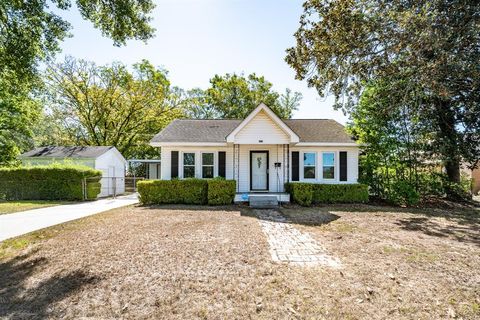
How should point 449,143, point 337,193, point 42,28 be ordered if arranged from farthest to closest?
point 449,143, point 337,193, point 42,28

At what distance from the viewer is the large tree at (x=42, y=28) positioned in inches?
315

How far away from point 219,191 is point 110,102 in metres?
20.0

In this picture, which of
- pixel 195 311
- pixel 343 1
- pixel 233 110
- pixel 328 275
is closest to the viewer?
pixel 195 311

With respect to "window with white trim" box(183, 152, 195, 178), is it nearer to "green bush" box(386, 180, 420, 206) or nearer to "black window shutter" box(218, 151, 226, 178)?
"black window shutter" box(218, 151, 226, 178)

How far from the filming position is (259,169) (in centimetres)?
1498

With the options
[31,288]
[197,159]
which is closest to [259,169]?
[197,159]

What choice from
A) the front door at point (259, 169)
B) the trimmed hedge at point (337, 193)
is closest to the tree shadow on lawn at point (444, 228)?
the trimmed hedge at point (337, 193)

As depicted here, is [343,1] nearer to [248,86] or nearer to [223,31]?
[223,31]

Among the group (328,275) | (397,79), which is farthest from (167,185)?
(397,79)

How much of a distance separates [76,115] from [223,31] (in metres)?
22.3

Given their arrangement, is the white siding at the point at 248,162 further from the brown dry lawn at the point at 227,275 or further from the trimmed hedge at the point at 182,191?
the brown dry lawn at the point at 227,275

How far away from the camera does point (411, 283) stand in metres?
4.23

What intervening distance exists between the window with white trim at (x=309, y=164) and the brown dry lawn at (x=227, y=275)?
276 inches

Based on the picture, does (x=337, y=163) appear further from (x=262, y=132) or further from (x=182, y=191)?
(x=182, y=191)
